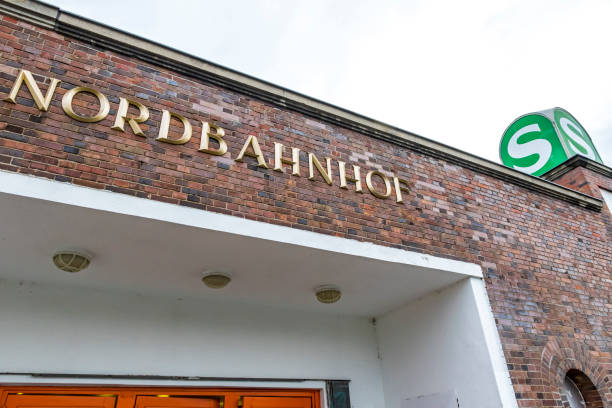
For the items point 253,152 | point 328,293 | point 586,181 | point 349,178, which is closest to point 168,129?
point 253,152

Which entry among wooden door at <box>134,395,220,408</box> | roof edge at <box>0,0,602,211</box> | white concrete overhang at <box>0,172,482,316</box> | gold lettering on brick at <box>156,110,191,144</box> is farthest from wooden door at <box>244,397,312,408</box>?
roof edge at <box>0,0,602,211</box>

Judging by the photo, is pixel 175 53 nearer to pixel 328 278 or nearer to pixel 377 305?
pixel 328 278

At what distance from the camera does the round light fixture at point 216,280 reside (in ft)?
14.5

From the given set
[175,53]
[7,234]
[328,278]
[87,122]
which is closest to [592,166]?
[328,278]

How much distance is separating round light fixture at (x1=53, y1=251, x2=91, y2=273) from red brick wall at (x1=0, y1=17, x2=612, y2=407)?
0.93 m

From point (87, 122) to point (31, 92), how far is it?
0.47m

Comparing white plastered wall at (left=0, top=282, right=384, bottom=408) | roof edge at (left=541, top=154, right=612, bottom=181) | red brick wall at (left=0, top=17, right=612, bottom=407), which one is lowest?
white plastered wall at (left=0, top=282, right=384, bottom=408)

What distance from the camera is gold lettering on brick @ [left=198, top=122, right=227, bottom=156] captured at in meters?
3.98

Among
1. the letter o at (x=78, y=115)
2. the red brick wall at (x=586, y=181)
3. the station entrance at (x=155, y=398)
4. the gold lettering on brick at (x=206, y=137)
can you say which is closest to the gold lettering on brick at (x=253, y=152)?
the gold lettering on brick at (x=206, y=137)

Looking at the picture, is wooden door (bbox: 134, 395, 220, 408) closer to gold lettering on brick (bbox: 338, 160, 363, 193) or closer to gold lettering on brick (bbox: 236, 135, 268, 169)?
gold lettering on brick (bbox: 236, 135, 268, 169)

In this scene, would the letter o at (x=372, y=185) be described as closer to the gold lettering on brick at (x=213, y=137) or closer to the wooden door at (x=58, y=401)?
the gold lettering on brick at (x=213, y=137)

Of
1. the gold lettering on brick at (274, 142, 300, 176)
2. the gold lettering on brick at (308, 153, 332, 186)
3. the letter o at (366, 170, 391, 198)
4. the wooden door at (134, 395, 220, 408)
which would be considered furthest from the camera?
the letter o at (366, 170, 391, 198)

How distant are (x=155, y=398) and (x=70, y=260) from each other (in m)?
1.74

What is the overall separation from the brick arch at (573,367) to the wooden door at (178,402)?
3.67m
